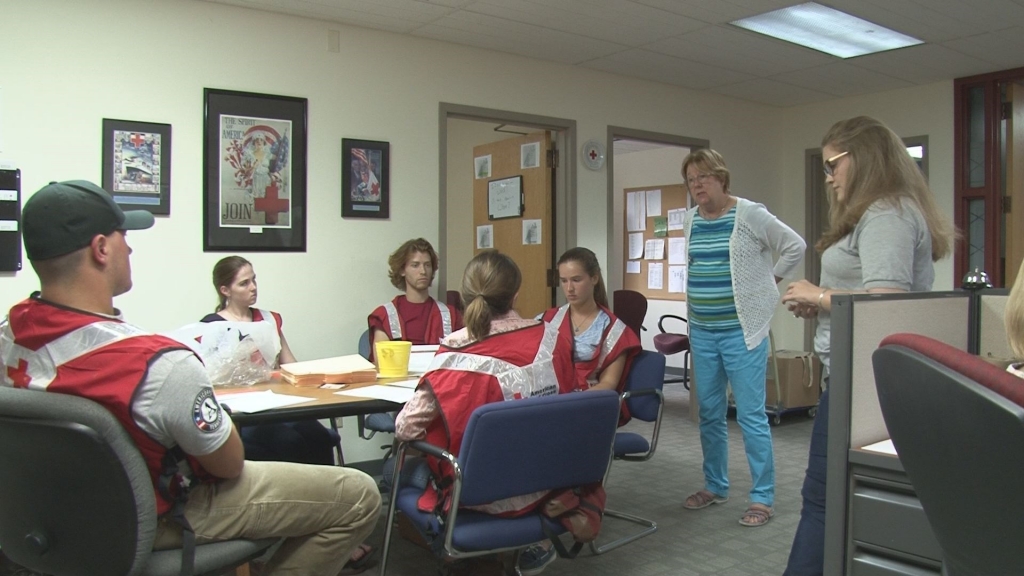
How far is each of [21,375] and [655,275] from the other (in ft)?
22.9

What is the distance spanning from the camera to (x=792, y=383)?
550cm

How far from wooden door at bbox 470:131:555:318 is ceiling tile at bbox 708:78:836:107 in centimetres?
160

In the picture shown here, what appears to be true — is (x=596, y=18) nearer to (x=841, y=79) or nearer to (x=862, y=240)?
(x=841, y=79)

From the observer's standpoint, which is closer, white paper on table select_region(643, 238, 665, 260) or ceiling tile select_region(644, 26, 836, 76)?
ceiling tile select_region(644, 26, 836, 76)

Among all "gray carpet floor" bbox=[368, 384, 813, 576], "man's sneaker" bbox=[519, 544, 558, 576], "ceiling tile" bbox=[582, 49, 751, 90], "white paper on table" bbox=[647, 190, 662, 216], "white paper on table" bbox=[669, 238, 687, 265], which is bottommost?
"gray carpet floor" bbox=[368, 384, 813, 576]

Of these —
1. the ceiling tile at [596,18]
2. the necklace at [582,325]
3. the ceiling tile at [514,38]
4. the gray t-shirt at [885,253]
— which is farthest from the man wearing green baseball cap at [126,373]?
the ceiling tile at [514,38]

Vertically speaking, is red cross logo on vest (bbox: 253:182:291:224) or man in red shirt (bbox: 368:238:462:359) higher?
red cross logo on vest (bbox: 253:182:291:224)

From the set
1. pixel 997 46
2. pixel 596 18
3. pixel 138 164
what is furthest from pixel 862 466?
pixel 997 46

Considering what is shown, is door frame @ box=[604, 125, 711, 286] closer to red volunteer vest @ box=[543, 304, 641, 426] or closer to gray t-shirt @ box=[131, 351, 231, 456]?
red volunteer vest @ box=[543, 304, 641, 426]

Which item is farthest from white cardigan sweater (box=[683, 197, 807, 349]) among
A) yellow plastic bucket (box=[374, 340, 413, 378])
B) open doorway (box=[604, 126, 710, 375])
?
open doorway (box=[604, 126, 710, 375])

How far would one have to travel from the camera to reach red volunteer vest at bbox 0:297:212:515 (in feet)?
4.94

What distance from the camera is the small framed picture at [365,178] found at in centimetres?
419

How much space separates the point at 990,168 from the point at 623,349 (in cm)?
382

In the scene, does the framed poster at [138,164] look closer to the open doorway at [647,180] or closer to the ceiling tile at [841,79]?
the ceiling tile at [841,79]
